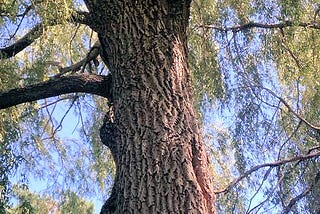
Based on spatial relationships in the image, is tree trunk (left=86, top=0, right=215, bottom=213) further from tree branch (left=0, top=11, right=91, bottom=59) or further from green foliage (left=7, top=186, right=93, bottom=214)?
green foliage (left=7, top=186, right=93, bottom=214)

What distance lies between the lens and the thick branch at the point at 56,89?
261cm

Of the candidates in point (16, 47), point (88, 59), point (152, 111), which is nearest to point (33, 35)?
point (16, 47)

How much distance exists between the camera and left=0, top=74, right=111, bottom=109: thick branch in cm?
261

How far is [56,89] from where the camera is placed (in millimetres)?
2615

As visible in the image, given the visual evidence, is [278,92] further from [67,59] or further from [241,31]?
[67,59]

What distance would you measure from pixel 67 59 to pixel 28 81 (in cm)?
112

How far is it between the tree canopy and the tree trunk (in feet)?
1.65

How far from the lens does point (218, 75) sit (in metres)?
3.84

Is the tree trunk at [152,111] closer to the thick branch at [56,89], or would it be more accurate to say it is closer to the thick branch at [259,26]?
the thick branch at [56,89]

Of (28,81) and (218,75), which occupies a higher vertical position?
(218,75)

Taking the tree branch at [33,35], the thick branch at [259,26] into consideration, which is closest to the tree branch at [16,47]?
the tree branch at [33,35]

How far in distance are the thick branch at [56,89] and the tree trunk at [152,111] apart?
0.16 meters

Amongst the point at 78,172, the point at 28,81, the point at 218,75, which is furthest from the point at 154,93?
the point at 78,172

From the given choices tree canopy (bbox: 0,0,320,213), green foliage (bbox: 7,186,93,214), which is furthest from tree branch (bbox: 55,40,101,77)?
green foliage (bbox: 7,186,93,214)
